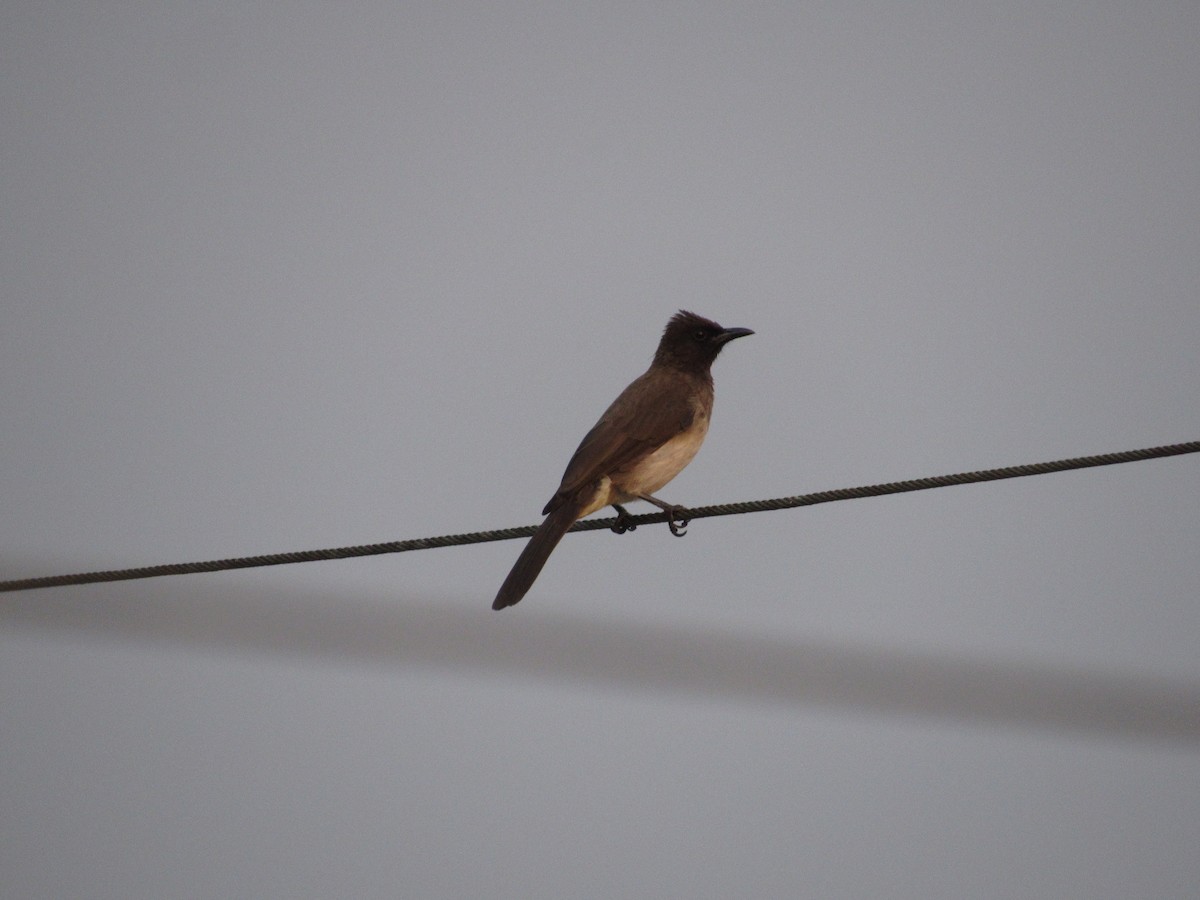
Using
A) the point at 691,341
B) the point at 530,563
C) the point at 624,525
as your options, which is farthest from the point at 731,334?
the point at 530,563

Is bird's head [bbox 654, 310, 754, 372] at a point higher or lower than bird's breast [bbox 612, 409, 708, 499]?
higher

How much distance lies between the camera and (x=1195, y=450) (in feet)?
14.9

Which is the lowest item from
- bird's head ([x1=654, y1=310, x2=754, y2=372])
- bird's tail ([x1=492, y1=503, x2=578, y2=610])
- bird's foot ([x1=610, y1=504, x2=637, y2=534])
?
bird's tail ([x1=492, y1=503, x2=578, y2=610])

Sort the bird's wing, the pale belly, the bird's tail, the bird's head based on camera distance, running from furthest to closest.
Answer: the bird's head → the pale belly → the bird's wing → the bird's tail

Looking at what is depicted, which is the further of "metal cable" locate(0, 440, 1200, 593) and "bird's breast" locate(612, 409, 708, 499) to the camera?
"bird's breast" locate(612, 409, 708, 499)

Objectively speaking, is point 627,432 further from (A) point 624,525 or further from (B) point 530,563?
(B) point 530,563

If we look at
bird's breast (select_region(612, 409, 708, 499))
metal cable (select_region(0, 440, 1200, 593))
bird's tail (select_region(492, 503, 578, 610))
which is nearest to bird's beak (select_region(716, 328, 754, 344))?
bird's breast (select_region(612, 409, 708, 499))

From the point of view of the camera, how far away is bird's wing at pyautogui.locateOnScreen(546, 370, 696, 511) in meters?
7.48

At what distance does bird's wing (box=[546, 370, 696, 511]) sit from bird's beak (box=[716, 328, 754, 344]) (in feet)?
2.24

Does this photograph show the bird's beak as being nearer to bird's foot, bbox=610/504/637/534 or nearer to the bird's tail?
bird's foot, bbox=610/504/637/534

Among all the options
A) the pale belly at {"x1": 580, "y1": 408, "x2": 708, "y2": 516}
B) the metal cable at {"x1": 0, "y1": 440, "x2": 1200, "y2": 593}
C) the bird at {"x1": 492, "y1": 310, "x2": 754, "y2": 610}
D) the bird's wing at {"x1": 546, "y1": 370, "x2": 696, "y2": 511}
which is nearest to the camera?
the metal cable at {"x1": 0, "y1": 440, "x2": 1200, "y2": 593}

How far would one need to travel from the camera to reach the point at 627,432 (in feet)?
25.7

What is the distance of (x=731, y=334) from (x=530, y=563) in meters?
2.72

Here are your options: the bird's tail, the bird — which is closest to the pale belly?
the bird
